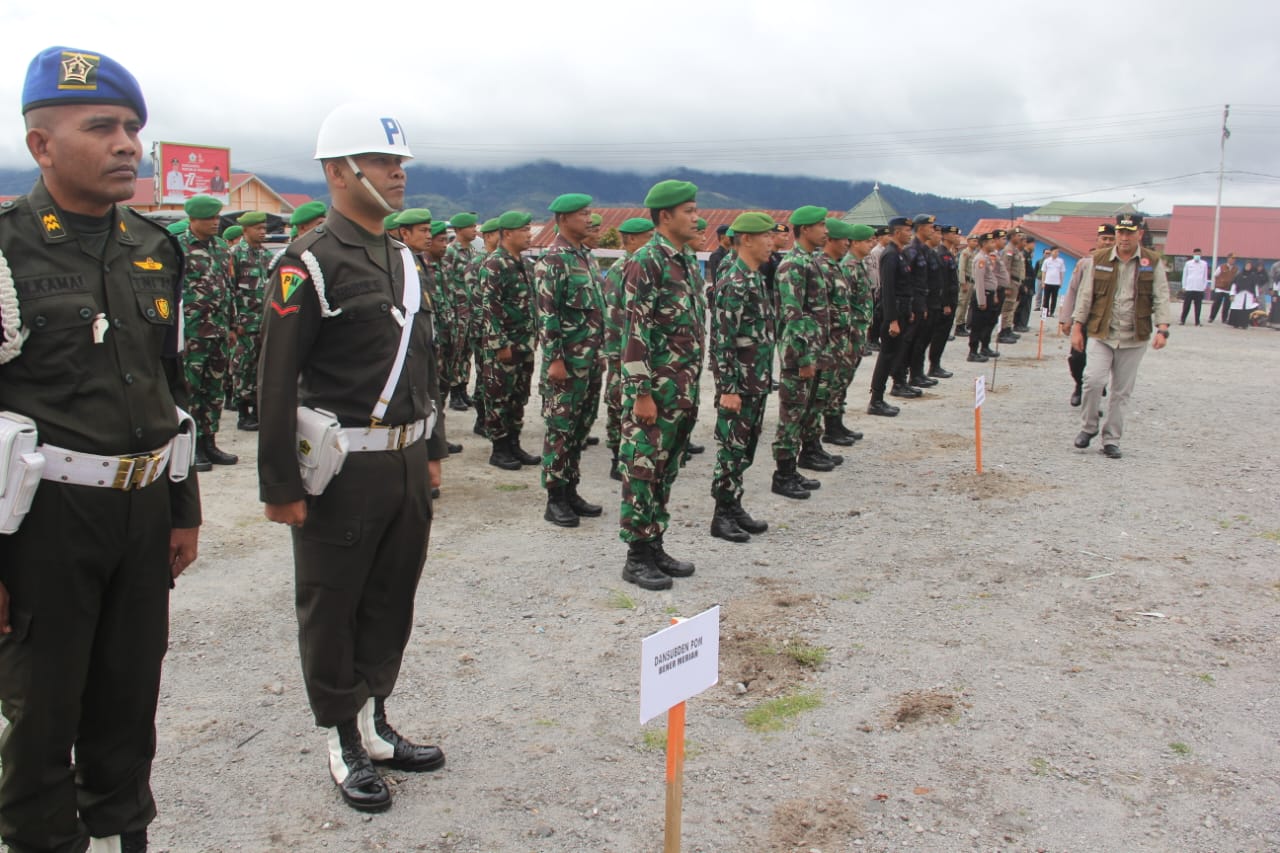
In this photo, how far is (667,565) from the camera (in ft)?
16.9

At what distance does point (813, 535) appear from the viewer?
19.6ft

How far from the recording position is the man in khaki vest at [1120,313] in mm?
7812

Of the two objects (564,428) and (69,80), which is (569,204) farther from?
(69,80)

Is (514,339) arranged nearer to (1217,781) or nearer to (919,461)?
(919,461)

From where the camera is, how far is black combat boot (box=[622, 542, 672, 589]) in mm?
4984

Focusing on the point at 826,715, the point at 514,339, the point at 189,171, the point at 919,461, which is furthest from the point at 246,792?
the point at 189,171

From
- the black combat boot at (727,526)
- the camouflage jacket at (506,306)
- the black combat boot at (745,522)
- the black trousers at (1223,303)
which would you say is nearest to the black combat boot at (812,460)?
the black combat boot at (745,522)

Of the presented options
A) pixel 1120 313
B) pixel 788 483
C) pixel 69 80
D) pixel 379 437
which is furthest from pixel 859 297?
pixel 69 80

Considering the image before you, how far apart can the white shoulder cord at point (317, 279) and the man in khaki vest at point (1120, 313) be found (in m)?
7.30

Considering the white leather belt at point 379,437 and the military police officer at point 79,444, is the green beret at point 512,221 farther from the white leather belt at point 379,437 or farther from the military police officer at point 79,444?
the military police officer at point 79,444

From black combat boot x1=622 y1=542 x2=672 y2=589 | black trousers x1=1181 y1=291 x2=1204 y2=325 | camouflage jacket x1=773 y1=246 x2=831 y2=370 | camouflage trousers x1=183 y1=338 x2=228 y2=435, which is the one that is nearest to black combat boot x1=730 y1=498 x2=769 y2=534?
black combat boot x1=622 y1=542 x2=672 y2=589

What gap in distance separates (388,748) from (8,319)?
1865 millimetres

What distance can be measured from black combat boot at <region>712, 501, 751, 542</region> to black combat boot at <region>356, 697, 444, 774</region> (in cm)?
296

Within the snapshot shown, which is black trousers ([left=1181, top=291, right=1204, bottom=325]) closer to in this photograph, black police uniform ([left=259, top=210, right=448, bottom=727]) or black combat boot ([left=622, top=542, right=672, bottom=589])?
black combat boot ([left=622, top=542, right=672, bottom=589])
